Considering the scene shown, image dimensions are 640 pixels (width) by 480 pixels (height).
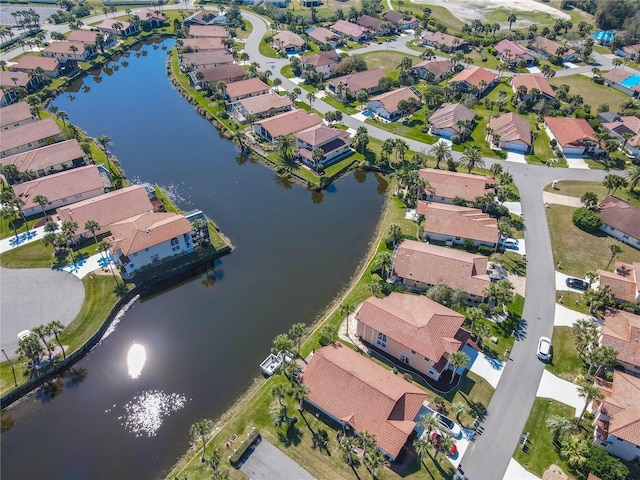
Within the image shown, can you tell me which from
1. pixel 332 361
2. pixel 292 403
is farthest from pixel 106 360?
pixel 332 361

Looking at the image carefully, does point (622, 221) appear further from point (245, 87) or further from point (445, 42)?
point (445, 42)

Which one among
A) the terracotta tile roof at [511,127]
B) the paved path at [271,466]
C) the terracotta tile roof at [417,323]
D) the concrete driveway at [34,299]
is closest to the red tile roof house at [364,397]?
the terracotta tile roof at [417,323]

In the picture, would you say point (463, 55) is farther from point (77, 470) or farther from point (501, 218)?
point (77, 470)

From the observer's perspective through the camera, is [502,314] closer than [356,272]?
Yes

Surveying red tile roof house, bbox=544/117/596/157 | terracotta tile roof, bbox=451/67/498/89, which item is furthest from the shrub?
terracotta tile roof, bbox=451/67/498/89

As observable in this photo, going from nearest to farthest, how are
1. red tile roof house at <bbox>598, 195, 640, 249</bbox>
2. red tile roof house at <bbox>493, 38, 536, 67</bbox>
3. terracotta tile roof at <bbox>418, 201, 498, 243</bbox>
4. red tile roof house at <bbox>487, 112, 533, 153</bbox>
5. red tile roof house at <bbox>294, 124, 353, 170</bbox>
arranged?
terracotta tile roof at <bbox>418, 201, 498, 243</bbox>
red tile roof house at <bbox>598, 195, 640, 249</bbox>
red tile roof house at <bbox>294, 124, 353, 170</bbox>
red tile roof house at <bbox>487, 112, 533, 153</bbox>
red tile roof house at <bbox>493, 38, 536, 67</bbox>

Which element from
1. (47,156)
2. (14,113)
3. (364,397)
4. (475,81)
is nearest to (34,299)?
(47,156)

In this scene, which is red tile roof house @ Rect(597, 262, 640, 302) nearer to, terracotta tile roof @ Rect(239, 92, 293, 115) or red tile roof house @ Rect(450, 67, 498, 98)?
red tile roof house @ Rect(450, 67, 498, 98)
